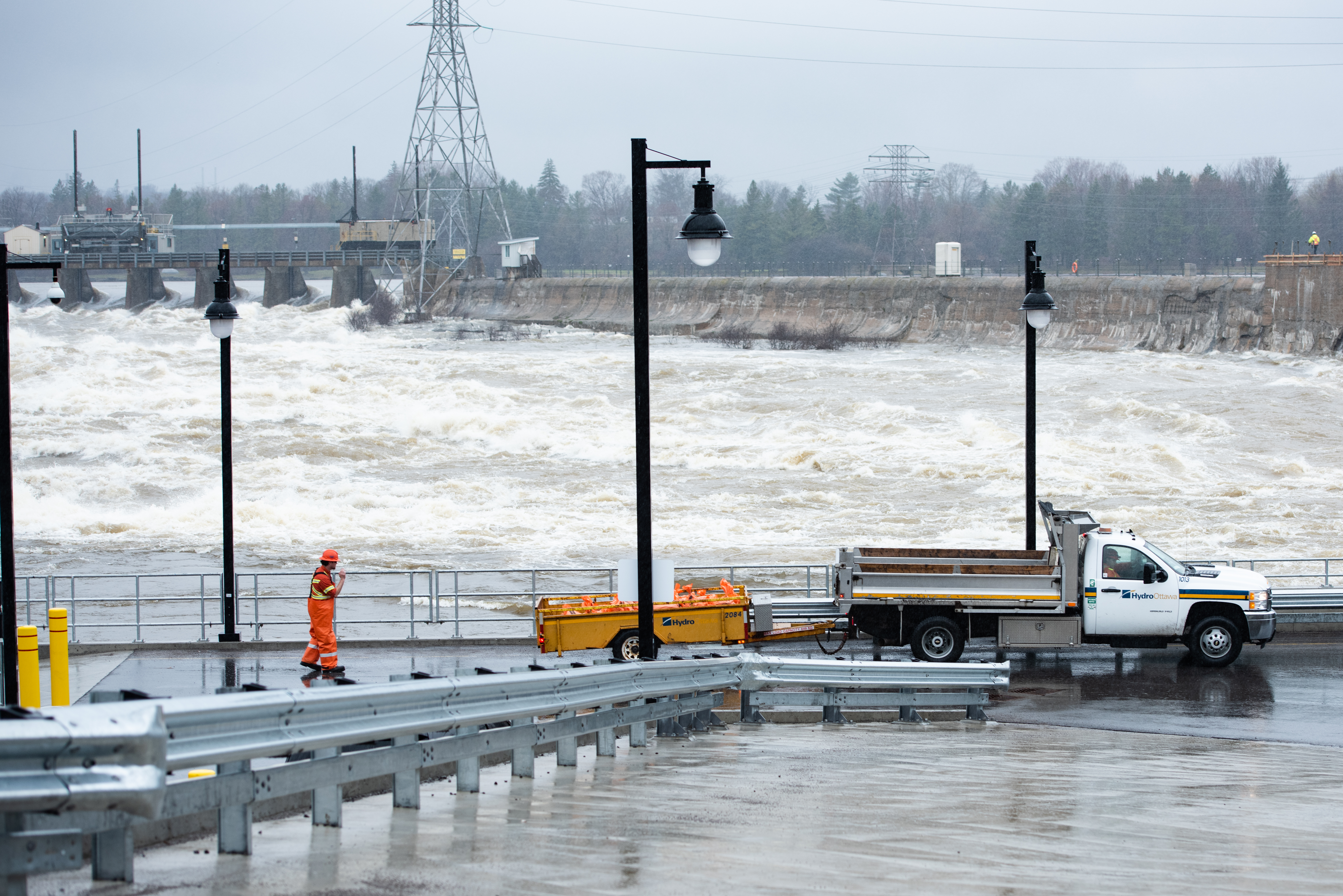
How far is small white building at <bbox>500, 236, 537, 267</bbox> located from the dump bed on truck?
A: 10514 centimetres

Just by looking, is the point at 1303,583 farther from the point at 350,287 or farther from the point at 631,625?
the point at 350,287

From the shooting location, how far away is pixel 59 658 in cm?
1194

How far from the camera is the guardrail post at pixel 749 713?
12344 millimetres

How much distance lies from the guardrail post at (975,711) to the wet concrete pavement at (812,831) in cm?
202

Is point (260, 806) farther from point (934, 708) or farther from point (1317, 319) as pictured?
point (1317, 319)

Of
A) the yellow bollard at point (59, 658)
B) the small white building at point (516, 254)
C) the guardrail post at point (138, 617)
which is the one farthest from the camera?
the small white building at point (516, 254)

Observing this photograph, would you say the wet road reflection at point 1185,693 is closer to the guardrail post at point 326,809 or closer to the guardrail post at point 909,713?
the guardrail post at point 909,713

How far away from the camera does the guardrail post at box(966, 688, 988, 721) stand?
1349cm

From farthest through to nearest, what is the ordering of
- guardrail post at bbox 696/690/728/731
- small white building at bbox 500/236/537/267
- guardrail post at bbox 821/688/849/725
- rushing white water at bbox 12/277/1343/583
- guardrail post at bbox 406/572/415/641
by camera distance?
1. small white building at bbox 500/236/537/267
2. rushing white water at bbox 12/277/1343/583
3. guardrail post at bbox 406/572/415/641
4. guardrail post at bbox 821/688/849/725
5. guardrail post at bbox 696/690/728/731

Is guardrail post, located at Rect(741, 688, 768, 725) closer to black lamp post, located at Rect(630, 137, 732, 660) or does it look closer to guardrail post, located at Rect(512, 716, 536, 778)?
black lamp post, located at Rect(630, 137, 732, 660)

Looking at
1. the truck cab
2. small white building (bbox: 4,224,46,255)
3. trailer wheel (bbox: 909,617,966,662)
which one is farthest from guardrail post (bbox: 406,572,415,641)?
small white building (bbox: 4,224,46,255)

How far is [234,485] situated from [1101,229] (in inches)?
4632

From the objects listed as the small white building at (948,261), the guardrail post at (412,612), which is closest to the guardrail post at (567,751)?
the guardrail post at (412,612)

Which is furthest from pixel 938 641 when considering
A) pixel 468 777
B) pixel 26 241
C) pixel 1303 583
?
pixel 26 241
